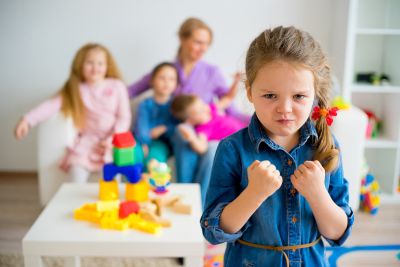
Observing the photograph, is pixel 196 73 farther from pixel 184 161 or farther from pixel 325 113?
pixel 325 113

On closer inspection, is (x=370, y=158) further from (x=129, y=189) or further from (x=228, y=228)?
(x=228, y=228)

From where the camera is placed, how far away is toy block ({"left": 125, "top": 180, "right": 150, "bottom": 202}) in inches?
65.7

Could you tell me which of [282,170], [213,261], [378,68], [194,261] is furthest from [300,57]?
[378,68]

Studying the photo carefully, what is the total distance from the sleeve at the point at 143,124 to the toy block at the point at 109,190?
637 millimetres

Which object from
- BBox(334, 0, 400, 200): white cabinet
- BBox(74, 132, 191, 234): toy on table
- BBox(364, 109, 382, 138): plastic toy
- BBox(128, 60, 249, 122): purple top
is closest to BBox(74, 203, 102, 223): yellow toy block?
BBox(74, 132, 191, 234): toy on table

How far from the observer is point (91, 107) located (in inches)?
91.9

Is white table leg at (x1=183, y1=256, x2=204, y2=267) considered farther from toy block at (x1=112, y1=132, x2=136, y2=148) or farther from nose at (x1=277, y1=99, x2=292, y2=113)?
nose at (x1=277, y1=99, x2=292, y2=113)

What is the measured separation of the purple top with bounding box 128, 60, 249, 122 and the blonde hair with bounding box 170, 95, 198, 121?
15 cm

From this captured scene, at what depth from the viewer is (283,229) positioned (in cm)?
86

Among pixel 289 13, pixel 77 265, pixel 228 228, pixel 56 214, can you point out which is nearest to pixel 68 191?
pixel 56 214

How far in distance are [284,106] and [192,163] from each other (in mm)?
1441

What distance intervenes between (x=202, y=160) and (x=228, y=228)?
137 cm

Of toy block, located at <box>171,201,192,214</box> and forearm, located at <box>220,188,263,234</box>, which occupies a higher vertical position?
forearm, located at <box>220,188,263,234</box>

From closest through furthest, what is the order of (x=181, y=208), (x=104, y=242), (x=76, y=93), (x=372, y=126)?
(x=104, y=242), (x=181, y=208), (x=76, y=93), (x=372, y=126)
